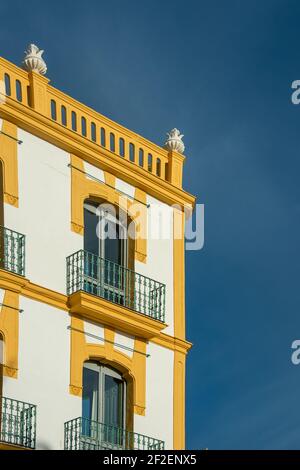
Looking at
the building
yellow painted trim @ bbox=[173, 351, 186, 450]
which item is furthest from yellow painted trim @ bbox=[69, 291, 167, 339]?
yellow painted trim @ bbox=[173, 351, 186, 450]

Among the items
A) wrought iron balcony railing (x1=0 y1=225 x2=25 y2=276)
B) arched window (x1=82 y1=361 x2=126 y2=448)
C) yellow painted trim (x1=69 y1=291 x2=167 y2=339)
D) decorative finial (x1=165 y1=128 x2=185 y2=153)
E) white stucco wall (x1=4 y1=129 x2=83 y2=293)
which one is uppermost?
decorative finial (x1=165 y1=128 x2=185 y2=153)

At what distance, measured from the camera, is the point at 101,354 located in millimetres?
31359

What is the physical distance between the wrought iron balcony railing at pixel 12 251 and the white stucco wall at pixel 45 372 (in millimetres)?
683

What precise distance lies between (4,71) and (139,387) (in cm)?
736

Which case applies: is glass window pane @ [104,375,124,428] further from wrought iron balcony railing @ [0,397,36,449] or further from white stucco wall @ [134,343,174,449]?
wrought iron balcony railing @ [0,397,36,449]

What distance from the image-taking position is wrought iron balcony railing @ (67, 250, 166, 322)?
3131cm

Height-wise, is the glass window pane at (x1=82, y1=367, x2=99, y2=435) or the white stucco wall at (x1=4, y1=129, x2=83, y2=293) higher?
the white stucco wall at (x1=4, y1=129, x2=83, y2=293)

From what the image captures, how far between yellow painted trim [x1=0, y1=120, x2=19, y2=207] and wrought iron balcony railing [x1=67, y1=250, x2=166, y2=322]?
72.6 inches

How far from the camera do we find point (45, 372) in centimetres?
3009

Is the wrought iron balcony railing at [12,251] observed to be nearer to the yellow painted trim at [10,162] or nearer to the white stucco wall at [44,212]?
the white stucco wall at [44,212]

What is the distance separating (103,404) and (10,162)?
17.9ft

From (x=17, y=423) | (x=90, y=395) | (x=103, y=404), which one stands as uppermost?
(x=90, y=395)

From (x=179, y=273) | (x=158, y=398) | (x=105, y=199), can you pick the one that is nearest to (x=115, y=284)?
(x=105, y=199)

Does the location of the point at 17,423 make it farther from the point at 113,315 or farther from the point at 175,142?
the point at 175,142
